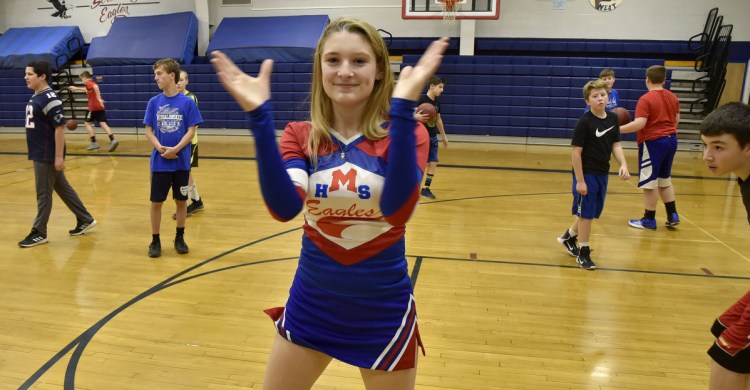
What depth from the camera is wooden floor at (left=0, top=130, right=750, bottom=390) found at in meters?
2.94

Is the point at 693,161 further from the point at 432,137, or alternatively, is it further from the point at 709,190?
the point at 432,137

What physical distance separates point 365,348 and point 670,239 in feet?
16.7

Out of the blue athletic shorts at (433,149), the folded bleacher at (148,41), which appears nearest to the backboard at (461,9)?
the blue athletic shorts at (433,149)

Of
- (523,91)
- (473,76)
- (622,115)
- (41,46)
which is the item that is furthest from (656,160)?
(41,46)

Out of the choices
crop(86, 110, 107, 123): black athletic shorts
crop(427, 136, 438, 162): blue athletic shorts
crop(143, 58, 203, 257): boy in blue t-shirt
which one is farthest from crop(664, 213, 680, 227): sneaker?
crop(86, 110, 107, 123): black athletic shorts

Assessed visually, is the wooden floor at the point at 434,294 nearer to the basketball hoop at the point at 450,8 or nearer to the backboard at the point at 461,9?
the basketball hoop at the point at 450,8

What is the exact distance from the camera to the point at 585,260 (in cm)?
461

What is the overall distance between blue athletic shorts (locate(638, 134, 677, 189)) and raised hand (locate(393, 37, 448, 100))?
528 centimetres

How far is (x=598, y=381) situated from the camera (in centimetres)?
286

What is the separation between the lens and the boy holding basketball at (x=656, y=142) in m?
5.66

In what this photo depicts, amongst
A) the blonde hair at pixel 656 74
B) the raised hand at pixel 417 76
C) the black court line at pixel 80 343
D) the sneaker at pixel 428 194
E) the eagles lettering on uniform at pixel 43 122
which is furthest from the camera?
the sneaker at pixel 428 194

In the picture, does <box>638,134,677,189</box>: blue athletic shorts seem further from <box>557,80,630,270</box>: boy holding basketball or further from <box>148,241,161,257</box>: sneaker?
<box>148,241,161,257</box>: sneaker

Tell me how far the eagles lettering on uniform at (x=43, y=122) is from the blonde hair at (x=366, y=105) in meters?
4.42

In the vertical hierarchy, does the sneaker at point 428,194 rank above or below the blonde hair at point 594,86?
below
